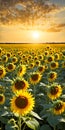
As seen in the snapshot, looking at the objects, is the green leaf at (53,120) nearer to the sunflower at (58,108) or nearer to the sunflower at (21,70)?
the sunflower at (58,108)

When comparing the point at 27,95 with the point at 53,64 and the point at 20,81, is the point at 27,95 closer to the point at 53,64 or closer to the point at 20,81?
the point at 20,81

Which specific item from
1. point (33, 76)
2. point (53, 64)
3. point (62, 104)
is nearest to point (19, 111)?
point (62, 104)

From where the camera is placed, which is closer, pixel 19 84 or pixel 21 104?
pixel 21 104

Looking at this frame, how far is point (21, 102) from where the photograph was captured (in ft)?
16.2

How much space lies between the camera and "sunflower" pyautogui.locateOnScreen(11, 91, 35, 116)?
16.0ft

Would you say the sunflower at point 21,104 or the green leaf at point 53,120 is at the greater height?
the sunflower at point 21,104

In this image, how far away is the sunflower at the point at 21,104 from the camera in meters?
4.88

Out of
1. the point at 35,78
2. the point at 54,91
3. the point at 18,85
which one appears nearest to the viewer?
the point at 54,91

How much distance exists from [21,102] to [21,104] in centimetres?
2

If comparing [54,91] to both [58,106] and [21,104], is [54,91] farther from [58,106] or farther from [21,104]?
[21,104]

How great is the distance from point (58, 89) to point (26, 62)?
7.02 m

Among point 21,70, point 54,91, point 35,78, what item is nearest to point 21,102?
point 54,91

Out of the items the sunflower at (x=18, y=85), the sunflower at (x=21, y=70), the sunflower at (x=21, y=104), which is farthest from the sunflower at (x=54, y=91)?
the sunflower at (x=21, y=70)

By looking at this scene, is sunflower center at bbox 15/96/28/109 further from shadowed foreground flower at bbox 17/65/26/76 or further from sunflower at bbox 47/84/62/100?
shadowed foreground flower at bbox 17/65/26/76
